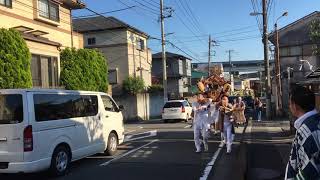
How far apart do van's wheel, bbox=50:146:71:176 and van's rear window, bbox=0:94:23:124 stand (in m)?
1.22

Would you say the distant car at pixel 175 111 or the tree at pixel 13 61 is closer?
the tree at pixel 13 61

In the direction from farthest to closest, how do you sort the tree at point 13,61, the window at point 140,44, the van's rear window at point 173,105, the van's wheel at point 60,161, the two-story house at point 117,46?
1. the window at point 140,44
2. the two-story house at point 117,46
3. the van's rear window at point 173,105
4. the tree at point 13,61
5. the van's wheel at point 60,161

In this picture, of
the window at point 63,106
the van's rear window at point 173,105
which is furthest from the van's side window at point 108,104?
the van's rear window at point 173,105

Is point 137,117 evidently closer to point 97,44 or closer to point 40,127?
point 97,44

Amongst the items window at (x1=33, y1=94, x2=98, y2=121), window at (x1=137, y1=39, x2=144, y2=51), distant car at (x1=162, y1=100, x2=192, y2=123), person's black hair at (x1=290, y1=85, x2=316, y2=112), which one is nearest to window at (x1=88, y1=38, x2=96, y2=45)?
window at (x1=137, y1=39, x2=144, y2=51)

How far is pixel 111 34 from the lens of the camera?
149 feet

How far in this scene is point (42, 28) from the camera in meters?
24.4

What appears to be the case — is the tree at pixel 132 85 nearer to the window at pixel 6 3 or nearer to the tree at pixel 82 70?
the tree at pixel 82 70

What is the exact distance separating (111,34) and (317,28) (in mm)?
28465

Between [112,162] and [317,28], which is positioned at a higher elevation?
[317,28]

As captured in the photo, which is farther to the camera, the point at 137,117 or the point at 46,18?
the point at 137,117

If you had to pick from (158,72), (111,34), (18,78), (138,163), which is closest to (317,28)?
(138,163)

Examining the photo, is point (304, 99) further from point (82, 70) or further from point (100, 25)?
point (100, 25)

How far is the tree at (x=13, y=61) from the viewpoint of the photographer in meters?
18.0
